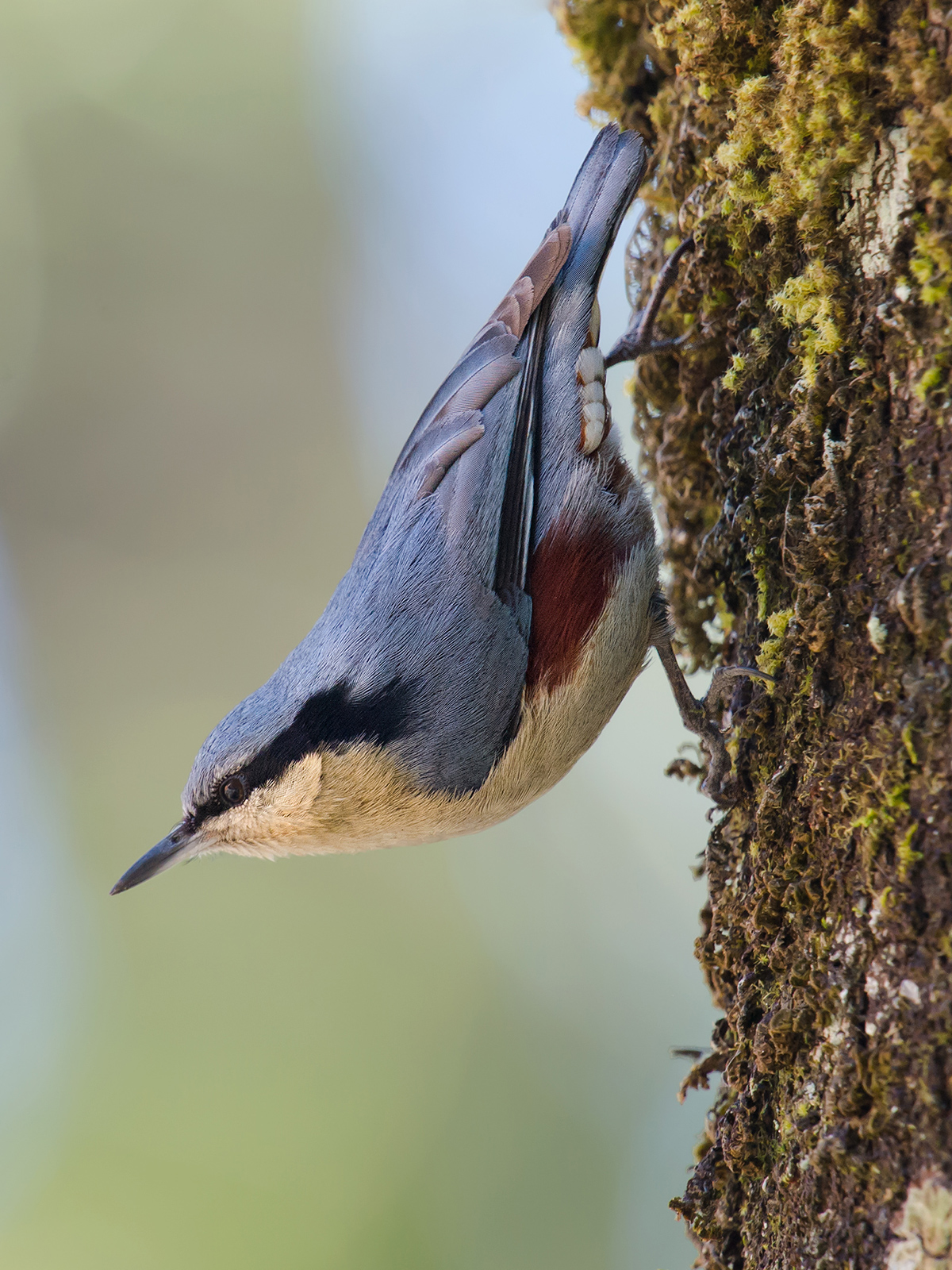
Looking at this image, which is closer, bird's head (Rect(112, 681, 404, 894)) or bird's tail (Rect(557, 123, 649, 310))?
bird's head (Rect(112, 681, 404, 894))

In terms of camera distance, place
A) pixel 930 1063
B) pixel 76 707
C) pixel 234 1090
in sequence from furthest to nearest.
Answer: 1. pixel 76 707
2. pixel 234 1090
3. pixel 930 1063

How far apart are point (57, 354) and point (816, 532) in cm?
512

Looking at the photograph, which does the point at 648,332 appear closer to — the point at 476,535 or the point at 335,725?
the point at 476,535

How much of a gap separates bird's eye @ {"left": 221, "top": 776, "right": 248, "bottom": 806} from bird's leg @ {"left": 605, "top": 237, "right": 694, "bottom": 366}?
1.49 m

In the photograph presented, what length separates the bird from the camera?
2410mm

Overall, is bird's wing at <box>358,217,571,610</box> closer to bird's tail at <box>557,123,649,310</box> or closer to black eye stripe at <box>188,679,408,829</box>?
bird's tail at <box>557,123,649,310</box>

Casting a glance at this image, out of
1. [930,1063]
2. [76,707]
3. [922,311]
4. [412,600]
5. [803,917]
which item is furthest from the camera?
[76,707]

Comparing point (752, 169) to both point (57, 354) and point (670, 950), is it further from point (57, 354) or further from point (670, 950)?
point (57, 354)

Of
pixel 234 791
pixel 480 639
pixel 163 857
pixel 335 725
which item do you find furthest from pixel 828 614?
pixel 163 857

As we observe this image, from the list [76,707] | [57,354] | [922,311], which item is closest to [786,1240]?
[922,311]

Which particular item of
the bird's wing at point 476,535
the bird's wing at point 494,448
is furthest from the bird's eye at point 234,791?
the bird's wing at point 494,448

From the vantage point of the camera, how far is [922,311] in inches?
57.9

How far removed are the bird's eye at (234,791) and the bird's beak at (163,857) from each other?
0.18 meters

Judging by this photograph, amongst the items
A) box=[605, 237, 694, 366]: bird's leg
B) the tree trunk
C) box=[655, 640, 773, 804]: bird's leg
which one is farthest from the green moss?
box=[605, 237, 694, 366]: bird's leg
